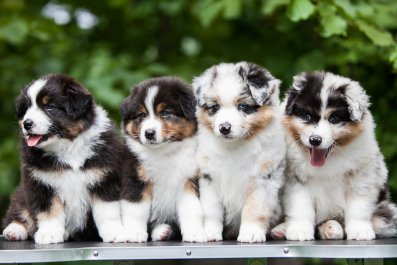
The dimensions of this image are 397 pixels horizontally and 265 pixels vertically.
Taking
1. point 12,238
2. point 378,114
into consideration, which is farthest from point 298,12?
point 12,238

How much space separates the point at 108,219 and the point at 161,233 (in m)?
0.41

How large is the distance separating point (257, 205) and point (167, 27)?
433 centimetres

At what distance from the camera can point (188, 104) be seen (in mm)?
5738

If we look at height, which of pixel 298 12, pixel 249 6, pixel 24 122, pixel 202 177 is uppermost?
pixel 249 6

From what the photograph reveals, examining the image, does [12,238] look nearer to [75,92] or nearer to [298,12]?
[75,92]

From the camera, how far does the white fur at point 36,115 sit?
5.44 meters

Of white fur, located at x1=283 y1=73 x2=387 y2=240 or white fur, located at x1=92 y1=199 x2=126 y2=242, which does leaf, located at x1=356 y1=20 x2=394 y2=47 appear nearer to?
white fur, located at x1=283 y1=73 x2=387 y2=240

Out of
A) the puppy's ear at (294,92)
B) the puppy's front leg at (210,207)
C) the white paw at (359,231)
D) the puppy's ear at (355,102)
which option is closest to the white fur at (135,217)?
the puppy's front leg at (210,207)

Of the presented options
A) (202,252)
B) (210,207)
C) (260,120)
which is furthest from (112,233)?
(260,120)

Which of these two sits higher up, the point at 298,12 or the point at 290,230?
the point at 298,12

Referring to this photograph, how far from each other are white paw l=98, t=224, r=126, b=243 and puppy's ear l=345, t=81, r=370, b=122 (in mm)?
1877

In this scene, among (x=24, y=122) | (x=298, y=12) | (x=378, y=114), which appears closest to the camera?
(x=24, y=122)

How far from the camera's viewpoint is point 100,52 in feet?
27.2

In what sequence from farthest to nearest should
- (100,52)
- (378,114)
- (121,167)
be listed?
(100,52) < (378,114) < (121,167)
